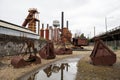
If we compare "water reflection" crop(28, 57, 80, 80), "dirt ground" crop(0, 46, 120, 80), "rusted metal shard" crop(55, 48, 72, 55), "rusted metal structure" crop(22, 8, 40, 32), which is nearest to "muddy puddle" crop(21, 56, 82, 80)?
"water reflection" crop(28, 57, 80, 80)

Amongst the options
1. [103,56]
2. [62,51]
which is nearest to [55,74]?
[103,56]

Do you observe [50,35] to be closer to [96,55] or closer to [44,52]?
[44,52]

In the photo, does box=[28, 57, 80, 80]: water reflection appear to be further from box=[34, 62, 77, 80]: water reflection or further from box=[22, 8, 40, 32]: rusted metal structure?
box=[22, 8, 40, 32]: rusted metal structure

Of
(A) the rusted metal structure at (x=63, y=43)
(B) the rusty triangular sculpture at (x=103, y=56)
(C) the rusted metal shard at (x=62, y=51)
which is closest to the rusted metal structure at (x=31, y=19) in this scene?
(A) the rusted metal structure at (x=63, y=43)

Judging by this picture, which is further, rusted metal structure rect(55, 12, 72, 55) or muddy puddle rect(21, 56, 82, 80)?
rusted metal structure rect(55, 12, 72, 55)

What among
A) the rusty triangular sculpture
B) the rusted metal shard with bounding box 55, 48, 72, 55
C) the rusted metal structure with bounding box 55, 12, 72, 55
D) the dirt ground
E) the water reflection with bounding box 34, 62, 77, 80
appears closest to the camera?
the dirt ground

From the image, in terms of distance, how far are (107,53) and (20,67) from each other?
5866 millimetres

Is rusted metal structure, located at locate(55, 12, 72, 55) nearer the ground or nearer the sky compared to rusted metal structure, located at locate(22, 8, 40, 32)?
nearer the ground

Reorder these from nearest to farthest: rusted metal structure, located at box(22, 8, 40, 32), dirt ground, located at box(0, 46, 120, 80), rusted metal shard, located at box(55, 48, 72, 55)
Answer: dirt ground, located at box(0, 46, 120, 80)
rusted metal shard, located at box(55, 48, 72, 55)
rusted metal structure, located at box(22, 8, 40, 32)

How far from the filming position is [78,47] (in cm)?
3547

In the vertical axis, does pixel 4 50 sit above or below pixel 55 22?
below

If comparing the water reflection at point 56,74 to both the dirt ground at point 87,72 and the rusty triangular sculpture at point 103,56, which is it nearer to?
the dirt ground at point 87,72

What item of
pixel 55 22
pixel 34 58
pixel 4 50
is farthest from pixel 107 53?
pixel 55 22

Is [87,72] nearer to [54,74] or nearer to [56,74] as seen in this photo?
[56,74]
